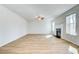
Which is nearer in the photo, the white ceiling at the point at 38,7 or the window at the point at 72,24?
the white ceiling at the point at 38,7

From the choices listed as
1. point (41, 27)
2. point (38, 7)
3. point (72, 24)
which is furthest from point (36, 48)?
point (41, 27)

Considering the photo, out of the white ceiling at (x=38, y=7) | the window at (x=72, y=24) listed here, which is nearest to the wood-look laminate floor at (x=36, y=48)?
the window at (x=72, y=24)

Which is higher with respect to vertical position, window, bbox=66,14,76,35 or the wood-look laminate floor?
window, bbox=66,14,76,35

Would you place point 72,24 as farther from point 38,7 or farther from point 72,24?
point 38,7

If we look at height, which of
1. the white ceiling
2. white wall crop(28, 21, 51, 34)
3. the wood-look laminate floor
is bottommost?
the wood-look laminate floor

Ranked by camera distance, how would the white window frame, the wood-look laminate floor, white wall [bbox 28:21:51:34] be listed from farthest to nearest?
white wall [bbox 28:21:51:34] < the white window frame < the wood-look laminate floor

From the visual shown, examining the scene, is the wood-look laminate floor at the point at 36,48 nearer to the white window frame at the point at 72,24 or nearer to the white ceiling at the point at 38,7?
the white window frame at the point at 72,24

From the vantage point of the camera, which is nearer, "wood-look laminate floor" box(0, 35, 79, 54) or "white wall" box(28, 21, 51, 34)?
"wood-look laminate floor" box(0, 35, 79, 54)

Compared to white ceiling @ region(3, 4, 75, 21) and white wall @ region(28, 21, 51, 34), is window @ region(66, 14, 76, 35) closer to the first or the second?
white ceiling @ region(3, 4, 75, 21)

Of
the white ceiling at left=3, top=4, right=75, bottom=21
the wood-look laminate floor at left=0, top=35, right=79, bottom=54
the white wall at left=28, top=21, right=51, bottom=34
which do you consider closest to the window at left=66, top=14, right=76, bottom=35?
the white ceiling at left=3, top=4, right=75, bottom=21
